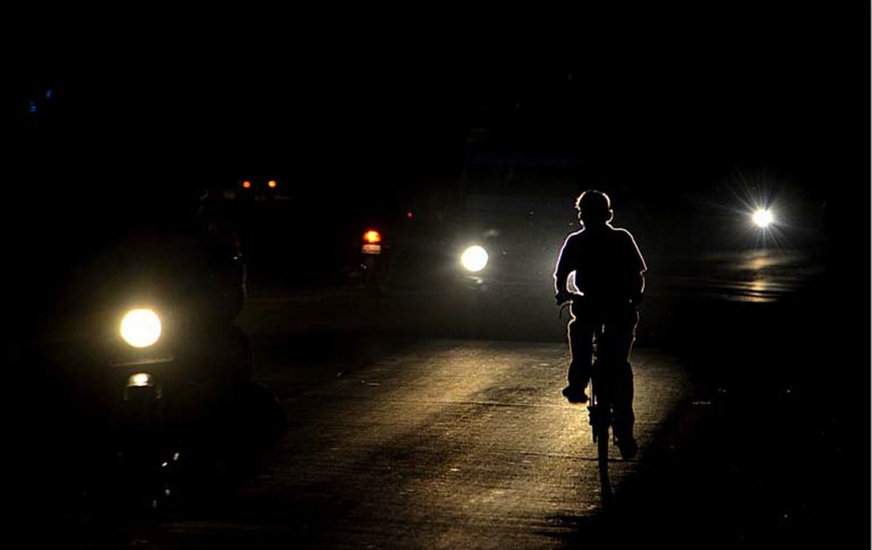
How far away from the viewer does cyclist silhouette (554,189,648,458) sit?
1066 cm

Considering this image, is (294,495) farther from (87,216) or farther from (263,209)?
(263,209)

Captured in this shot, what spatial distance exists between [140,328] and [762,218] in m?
52.0

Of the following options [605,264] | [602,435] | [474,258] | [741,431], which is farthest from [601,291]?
[474,258]

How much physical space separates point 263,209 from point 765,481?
2259 centimetres

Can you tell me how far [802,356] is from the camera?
1717cm

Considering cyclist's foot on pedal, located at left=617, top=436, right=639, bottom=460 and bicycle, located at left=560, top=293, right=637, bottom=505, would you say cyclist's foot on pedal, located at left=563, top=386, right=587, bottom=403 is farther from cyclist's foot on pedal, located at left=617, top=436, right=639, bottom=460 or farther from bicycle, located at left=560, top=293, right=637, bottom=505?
cyclist's foot on pedal, located at left=617, top=436, right=639, bottom=460

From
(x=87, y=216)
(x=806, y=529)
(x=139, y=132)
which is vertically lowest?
(x=806, y=529)

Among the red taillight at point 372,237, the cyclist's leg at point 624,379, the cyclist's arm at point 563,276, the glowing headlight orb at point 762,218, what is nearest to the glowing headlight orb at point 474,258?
the red taillight at point 372,237

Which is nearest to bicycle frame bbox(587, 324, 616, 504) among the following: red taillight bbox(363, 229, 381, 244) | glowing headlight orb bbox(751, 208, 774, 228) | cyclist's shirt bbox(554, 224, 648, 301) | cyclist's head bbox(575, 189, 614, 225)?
cyclist's shirt bbox(554, 224, 648, 301)

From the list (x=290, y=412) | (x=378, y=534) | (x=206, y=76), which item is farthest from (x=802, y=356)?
(x=206, y=76)

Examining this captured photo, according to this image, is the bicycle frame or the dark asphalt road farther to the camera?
the bicycle frame

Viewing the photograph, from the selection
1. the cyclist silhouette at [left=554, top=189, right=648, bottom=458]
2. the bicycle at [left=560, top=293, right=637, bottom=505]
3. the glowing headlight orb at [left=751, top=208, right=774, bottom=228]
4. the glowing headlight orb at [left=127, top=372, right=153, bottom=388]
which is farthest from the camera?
the glowing headlight orb at [left=751, top=208, right=774, bottom=228]

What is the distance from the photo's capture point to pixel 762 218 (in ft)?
193

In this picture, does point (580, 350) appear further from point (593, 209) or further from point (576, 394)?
point (593, 209)
